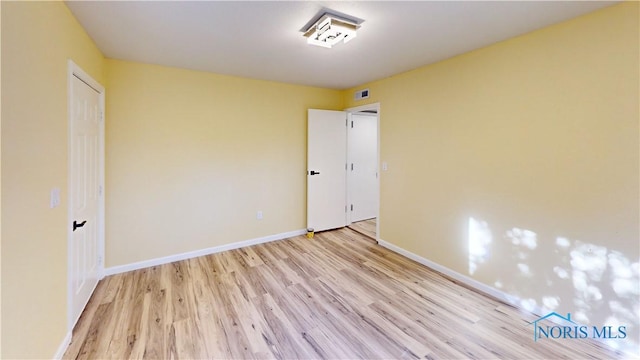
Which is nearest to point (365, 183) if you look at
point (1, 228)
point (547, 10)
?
point (547, 10)

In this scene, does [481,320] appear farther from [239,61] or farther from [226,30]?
[239,61]

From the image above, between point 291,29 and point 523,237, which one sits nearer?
point 291,29

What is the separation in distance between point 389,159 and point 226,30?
2474mm

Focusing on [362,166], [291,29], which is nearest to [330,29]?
[291,29]

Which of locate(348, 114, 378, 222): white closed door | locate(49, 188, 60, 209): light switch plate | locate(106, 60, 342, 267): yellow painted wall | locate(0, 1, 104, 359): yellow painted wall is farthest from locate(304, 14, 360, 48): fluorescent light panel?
locate(348, 114, 378, 222): white closed door

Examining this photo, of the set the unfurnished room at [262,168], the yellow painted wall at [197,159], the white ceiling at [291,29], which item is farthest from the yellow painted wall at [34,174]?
the yellow painted wall at [197,159]

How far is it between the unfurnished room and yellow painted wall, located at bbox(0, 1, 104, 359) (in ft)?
0.05

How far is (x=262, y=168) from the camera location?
3.89 meters

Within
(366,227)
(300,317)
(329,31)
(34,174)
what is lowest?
(300,317)

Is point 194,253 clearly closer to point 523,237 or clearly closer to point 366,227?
point 366,227

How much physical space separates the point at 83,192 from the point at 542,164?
12.7 feet

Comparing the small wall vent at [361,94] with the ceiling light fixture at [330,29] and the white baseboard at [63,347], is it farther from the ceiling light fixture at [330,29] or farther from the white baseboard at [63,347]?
the white baseboard at [63,347]

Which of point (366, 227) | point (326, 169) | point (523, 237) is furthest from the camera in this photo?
point (366, 227)

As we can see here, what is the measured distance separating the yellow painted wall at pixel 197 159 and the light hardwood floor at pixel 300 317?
1.73 feet
